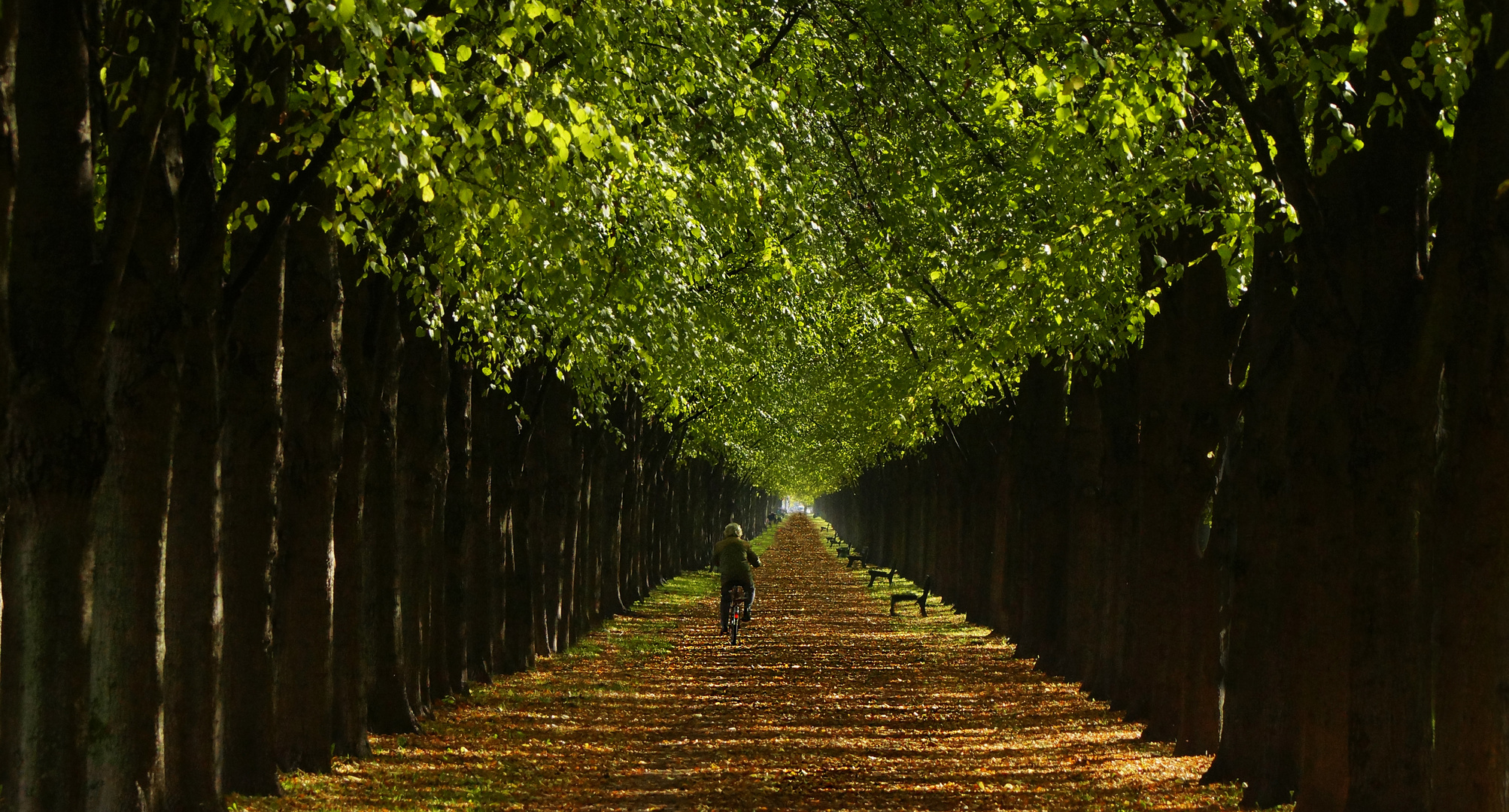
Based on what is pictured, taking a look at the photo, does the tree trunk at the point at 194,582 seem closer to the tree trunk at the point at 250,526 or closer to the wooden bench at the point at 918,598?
the tree trunk at the point at 250,526

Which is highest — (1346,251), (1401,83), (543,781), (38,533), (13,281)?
(1401,83)

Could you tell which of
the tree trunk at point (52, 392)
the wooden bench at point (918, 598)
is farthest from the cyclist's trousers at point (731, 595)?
the tree trunk at point (52, 392)

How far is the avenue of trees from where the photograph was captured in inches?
322

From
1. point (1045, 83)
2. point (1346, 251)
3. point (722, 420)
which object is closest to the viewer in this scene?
point (1346, 251)

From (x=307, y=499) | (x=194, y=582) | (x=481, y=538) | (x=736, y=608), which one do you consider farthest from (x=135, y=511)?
(x=736, y=608)

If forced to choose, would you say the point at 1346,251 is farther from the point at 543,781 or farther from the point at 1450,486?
the point at 543,781

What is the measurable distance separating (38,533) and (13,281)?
1.22 meters

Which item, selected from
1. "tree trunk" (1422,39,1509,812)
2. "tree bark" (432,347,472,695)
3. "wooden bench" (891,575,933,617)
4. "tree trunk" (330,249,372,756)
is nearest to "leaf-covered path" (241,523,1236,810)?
"tree trunk" (330,249,372,756)

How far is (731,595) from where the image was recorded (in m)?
28.3

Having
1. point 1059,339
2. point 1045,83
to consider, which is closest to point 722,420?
point 1059,339

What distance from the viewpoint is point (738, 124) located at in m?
15.3

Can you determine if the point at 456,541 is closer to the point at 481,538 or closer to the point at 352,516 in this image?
the point at 481,538

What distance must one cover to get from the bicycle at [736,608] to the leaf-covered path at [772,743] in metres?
0.43

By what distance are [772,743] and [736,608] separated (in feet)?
39.6
